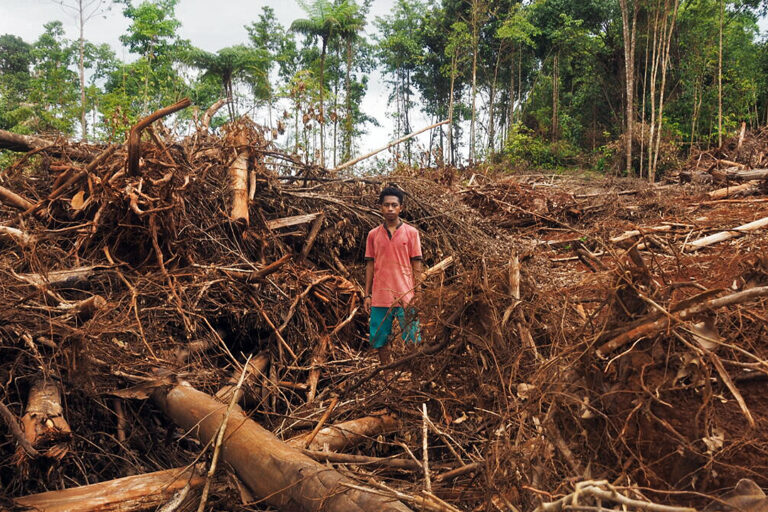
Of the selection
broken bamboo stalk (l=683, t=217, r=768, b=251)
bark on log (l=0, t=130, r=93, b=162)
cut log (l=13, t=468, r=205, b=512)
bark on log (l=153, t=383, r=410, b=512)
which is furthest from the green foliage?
cut log (l=13, t=468, r=205, b=512)

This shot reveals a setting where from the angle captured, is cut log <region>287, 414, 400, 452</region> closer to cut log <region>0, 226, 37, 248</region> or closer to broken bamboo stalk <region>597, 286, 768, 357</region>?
broken bamboo stalk <region>597, 286, 768, 357</region>

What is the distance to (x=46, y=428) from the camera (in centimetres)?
238

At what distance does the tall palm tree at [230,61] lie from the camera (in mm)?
25312

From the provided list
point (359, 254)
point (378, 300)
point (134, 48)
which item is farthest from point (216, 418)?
point (134, 48)

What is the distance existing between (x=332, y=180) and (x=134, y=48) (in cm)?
2430

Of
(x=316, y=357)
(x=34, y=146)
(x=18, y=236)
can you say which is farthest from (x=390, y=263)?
(x=34, y=146)

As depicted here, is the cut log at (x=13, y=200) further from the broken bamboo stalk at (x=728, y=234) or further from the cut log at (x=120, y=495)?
the broken bamboo stalk at (x=728, y=234)

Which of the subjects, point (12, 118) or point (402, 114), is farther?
point (402, 114)

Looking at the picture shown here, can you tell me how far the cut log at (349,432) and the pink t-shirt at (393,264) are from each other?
1109mm

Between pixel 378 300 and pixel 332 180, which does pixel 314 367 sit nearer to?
pixel 378 300

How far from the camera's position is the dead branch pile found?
1544 mm

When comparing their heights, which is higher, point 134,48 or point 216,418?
point 134,48

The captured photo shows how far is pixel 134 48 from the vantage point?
2492 centimetres

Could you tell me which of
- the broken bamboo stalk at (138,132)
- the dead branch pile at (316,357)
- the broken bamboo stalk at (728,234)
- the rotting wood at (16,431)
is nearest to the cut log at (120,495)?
the dead branch pile at (316,357)
